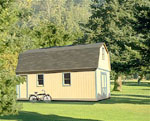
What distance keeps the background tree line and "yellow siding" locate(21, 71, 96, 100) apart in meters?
2.91

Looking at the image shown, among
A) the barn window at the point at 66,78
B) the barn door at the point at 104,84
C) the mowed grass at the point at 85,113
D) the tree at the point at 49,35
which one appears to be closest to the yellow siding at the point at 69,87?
the barn window at the point at 66,78

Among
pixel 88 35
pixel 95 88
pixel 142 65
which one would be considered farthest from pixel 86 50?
pixel 88 35

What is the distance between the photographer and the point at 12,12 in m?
12.5

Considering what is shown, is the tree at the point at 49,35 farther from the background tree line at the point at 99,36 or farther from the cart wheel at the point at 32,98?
the cart wheel at the point at 32,98

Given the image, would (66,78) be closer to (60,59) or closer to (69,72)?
(69,72)

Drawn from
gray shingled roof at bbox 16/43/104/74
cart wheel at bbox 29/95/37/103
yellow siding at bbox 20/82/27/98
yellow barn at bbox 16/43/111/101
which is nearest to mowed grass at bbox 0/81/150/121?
yellow barn at bbox 16/43/111/101

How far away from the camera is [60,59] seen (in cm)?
3312

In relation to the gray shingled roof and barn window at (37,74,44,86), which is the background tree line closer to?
the gray shingled roof

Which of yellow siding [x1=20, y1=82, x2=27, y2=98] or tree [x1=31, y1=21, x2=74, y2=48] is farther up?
tree [x1=31, y1=21, x2=74, y2=48]

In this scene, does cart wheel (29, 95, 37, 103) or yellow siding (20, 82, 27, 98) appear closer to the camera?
cart wheel (29, 95, 37, 103)

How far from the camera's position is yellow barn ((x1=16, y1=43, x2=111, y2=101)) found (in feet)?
99.5

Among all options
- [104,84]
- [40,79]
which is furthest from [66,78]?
[104,84]

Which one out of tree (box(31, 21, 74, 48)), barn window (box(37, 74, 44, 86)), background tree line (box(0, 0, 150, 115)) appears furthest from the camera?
tree (box(31, 21, 74, 48))

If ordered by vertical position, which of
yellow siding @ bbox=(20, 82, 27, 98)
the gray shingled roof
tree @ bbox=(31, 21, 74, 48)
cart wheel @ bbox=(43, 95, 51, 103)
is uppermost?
tree @ bbox=(31, 21, 74, 48)
